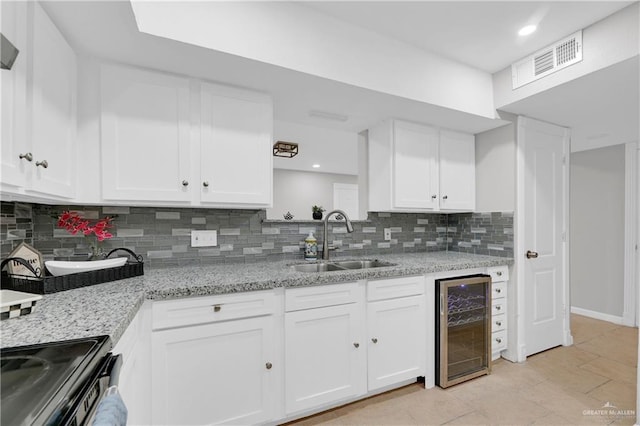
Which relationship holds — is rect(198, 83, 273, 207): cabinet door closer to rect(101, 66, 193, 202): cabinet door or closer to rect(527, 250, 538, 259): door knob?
rect(101, 66, 193, 202): cabinet door

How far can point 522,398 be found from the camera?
2037 millimetres

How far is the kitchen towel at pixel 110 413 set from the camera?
63 cm

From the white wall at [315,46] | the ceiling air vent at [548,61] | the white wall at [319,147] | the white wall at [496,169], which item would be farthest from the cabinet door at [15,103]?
the white wall at [496,169]

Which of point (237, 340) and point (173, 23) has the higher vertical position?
point (173, 23)

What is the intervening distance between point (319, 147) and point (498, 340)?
119 inches

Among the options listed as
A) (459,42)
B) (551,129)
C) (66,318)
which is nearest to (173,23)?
(66,318)

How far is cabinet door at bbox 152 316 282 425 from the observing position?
1.42 m

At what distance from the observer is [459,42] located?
6.66 ft

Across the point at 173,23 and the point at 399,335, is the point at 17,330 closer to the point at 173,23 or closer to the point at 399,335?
the point at 173,23

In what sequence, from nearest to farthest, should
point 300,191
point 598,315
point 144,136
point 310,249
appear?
1. point 144,136
2. point 310,249
3. point 598,315
4. point 300,191

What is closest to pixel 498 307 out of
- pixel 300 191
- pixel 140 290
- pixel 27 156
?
pixel 140 290

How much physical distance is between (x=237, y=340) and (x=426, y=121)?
219cm

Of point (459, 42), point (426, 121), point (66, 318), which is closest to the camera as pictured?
point (66, 318)

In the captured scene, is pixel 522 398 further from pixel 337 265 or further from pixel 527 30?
pixel 527 30
